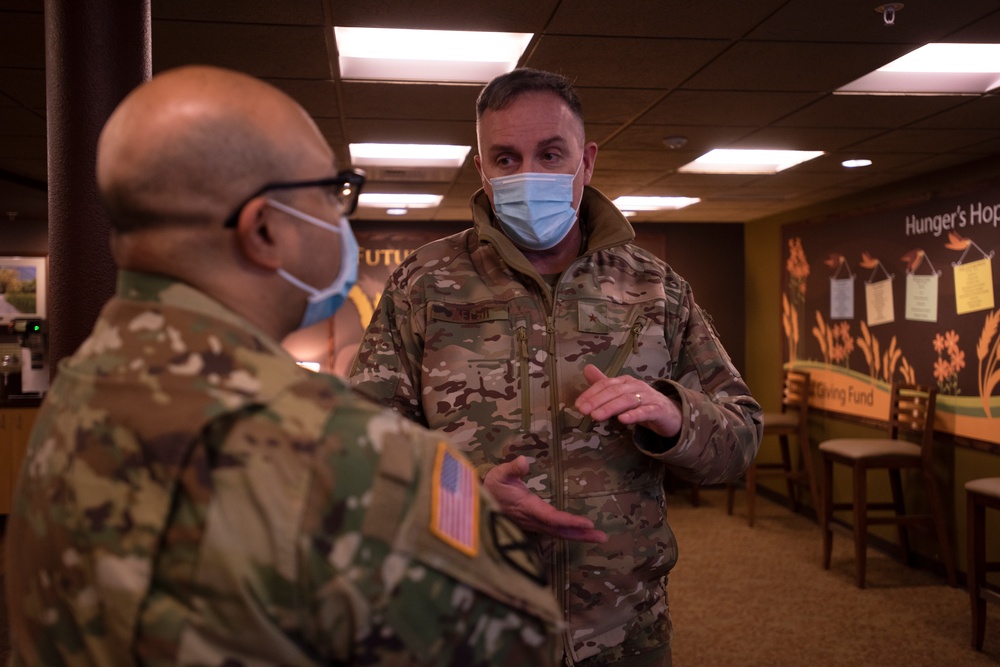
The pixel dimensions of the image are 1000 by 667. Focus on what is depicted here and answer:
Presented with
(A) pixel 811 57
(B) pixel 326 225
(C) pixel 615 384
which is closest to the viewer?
(B) pixel 326 225

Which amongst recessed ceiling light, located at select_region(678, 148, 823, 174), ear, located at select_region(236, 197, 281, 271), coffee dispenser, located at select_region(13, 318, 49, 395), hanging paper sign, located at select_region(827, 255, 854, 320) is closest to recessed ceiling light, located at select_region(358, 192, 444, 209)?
recessed ceiling light, located at select_region(678, 148, 823, 174)

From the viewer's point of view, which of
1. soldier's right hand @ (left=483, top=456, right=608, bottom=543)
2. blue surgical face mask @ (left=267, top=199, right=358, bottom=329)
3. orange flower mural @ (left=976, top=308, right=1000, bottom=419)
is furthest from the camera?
orange flower mural @ (left=976, top=308, right=1000, bottom=419)

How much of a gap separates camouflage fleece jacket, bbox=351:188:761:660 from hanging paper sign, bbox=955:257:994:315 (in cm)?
390

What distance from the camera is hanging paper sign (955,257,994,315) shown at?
4578 mm

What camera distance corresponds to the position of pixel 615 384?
1.20 metres

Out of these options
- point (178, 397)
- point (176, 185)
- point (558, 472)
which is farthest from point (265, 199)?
point (558, 472)

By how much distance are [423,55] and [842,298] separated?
4334mm

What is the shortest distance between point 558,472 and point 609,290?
1.11 ft

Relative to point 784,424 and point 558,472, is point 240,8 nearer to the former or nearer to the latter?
point 558,472

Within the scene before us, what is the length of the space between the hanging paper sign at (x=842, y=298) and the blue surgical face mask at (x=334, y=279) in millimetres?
5863

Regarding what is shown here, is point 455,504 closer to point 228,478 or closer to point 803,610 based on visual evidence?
point 228,478

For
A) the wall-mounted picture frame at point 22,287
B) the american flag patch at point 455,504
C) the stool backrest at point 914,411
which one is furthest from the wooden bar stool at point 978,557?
the wall-mounted picture frame at point 22,287

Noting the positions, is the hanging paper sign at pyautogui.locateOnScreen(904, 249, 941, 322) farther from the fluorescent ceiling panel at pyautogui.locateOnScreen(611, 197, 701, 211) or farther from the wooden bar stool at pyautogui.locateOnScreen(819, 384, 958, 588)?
the fluorescent ceiling panel at pyautogui.locateOnScreen(611, 197, 701, 211)

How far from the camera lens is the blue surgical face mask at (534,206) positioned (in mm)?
1440
